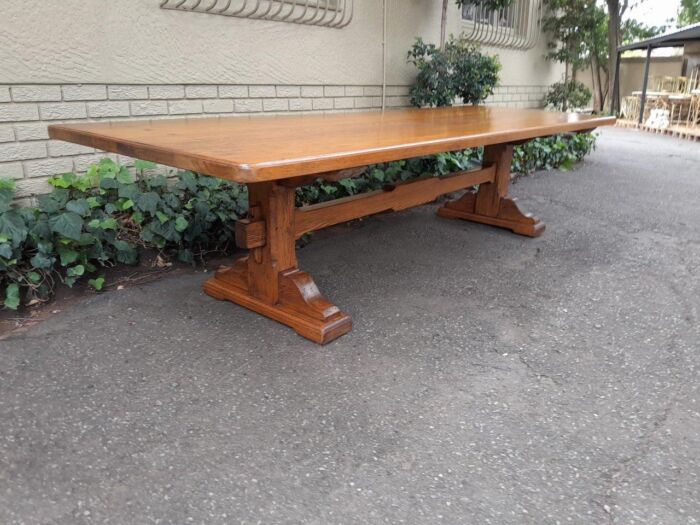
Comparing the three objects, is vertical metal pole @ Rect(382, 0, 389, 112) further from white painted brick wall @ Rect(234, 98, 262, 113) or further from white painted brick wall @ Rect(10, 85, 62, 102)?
white painted brick wall @ Rect(10, 85, 62, 102)

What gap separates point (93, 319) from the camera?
2.34 meters

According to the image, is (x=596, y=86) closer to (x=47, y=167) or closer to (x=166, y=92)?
(x=166, y=92)

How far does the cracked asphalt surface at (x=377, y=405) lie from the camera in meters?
1.38

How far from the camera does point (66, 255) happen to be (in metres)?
2.51

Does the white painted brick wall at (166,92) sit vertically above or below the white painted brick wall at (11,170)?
above

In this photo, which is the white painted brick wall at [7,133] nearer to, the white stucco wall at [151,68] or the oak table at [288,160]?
the white stucco wall at [151,68]

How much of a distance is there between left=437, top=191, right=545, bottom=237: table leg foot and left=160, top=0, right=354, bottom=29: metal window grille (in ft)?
5.60

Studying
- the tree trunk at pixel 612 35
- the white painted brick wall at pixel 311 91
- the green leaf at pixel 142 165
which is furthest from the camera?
the tree trunk at pixel 612 35

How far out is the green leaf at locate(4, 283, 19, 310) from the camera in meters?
2.29

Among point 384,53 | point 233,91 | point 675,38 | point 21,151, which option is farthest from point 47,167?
point 675,38

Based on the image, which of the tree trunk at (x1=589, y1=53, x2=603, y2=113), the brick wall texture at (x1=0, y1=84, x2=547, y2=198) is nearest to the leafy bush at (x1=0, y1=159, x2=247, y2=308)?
the brick wall texture at (x1=0, y1=84, x2=547, y2=198)

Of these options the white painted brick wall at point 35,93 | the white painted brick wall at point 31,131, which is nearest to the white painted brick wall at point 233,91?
the white painted brick wall at point 35,93

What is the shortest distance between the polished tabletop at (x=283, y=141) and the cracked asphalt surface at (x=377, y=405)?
0.77 metres

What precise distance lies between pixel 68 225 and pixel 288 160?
1.45m
